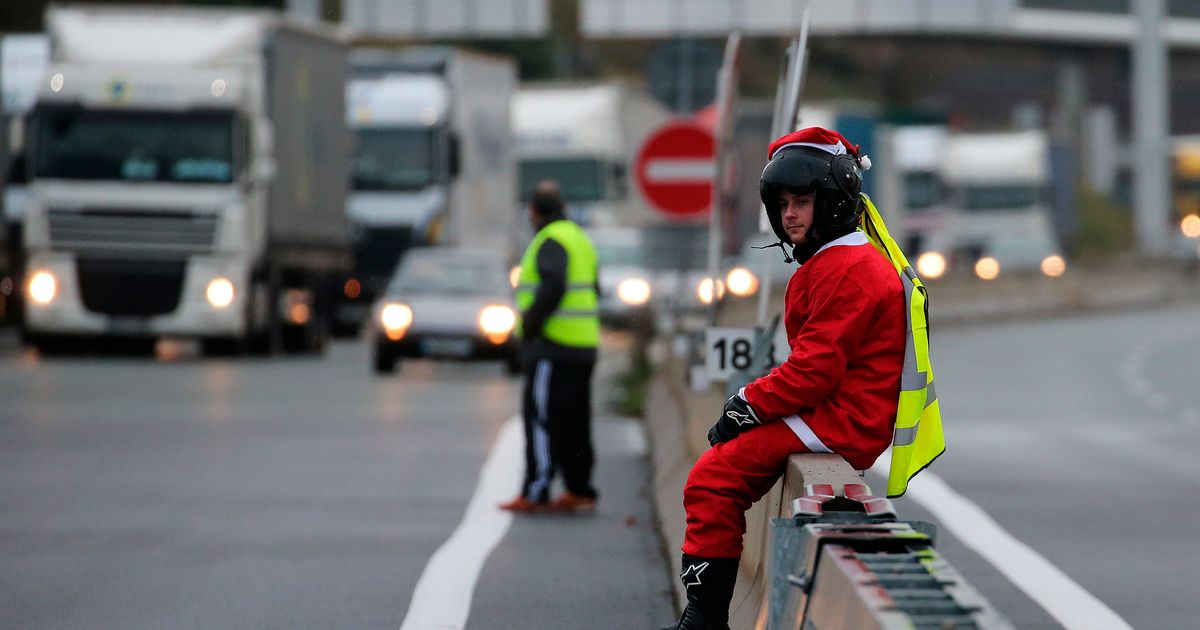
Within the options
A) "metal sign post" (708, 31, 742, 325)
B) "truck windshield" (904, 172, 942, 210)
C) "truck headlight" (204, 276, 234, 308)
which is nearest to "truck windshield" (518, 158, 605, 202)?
"truck headlight" (204, 276, 234, 308)

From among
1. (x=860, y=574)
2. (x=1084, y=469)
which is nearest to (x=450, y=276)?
(x=1084, y=469)

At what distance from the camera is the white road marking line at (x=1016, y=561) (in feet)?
29.9

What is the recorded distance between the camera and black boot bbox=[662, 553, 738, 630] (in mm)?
6848

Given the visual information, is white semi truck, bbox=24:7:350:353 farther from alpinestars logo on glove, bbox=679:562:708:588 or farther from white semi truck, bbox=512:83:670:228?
alpinestars logo on glove, bbox=679:562:708:588

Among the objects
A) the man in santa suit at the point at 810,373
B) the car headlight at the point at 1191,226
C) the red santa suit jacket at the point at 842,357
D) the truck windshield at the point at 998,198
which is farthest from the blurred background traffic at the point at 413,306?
the car headlight at the point at 1191,226

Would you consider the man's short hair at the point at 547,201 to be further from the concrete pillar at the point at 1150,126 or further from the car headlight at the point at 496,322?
the concrete pillar at the point at 1150,126

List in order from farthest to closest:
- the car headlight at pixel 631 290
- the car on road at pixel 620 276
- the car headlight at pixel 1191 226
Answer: the car headlight at pixel 1191 226
the car headlight at pixel 631 290
the car on road at pixel 620 276

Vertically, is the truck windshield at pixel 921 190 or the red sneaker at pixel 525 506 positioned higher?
the red sneaker at pixel 525 506

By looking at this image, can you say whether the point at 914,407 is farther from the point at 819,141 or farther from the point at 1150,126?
the point at 1150,126

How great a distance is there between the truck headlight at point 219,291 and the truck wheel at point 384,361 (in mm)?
2408

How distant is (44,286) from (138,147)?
1932 millimetres

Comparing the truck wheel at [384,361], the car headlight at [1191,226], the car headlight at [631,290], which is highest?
the truck wheel at [384,361]

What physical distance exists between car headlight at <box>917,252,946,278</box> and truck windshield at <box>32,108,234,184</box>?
93.5 feet

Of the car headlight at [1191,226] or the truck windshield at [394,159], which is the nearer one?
the truck windshield at [394,159]
